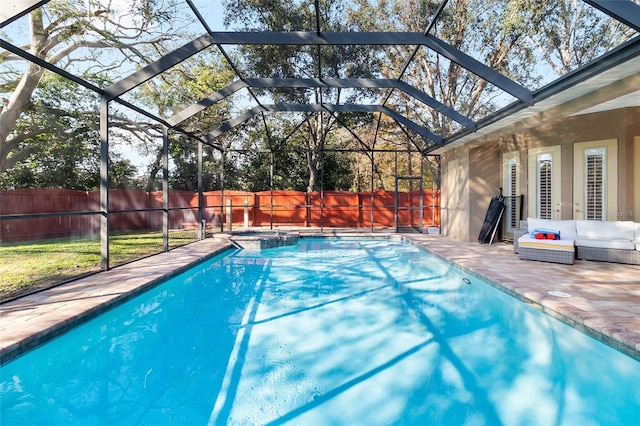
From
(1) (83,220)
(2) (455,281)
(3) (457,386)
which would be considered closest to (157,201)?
(1) (83,220)

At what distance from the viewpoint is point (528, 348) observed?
3248mm

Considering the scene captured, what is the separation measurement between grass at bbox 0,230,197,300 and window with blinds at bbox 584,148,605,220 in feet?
30.3

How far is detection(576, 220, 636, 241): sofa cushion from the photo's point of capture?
6.15 m

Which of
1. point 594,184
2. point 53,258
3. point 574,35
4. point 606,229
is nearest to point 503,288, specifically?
point 606,229

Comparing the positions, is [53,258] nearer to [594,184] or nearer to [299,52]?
[299,52]

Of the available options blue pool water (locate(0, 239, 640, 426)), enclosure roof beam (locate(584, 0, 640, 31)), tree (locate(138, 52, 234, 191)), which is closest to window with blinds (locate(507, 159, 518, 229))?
blue pool water (locate(0, 239, 640, 426))

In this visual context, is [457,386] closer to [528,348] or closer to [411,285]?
[528,348]

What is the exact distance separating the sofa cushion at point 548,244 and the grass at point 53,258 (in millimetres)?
7560

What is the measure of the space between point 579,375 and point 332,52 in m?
8.08

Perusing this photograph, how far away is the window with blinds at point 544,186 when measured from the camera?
303 inches

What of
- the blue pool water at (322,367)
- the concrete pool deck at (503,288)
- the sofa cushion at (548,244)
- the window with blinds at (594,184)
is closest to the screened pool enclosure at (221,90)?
the concrete pool deck at (503,288)

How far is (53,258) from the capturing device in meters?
6.96

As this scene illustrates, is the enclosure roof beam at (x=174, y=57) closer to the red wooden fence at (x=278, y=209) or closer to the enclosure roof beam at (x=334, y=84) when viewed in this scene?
the enclosure roof beam at (x=334, y=84)

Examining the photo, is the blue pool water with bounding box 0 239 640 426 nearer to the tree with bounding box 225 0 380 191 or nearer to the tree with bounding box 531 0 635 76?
the tree with bounding box 225 0 380 191
